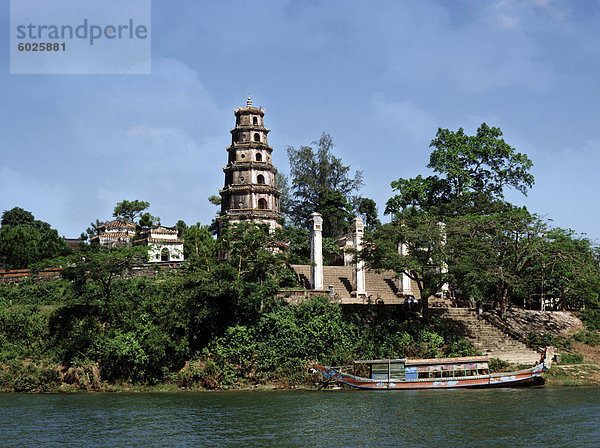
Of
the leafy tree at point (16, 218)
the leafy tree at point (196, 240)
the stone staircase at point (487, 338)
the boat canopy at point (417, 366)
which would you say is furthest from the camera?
the leafy tree at point (16, 218)

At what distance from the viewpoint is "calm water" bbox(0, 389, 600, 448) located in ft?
59.7

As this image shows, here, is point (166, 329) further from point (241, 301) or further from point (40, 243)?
point (40, 243)

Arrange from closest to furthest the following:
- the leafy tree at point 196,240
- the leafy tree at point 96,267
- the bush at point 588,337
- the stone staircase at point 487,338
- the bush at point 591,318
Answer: the stone staircase at point 487,338 → the leafy tree at point 96,267 → the bush at point 588,337 → the bush at point 591,318 → the leafy tree at point 196,240

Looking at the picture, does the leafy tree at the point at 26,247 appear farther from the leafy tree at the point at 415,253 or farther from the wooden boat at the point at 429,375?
the wooden boat at the point at 429,375

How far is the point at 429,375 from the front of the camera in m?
28.5

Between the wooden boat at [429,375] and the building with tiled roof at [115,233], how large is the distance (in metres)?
48.2

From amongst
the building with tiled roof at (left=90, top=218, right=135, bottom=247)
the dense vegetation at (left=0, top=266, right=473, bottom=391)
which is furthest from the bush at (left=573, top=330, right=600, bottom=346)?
the building with tiled roof at (left=90, top=218, right=135, bottom=247)

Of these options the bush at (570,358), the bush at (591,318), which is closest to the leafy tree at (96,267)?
the bush at (570,358)

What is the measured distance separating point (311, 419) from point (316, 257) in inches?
620

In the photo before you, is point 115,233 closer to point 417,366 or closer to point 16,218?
point 16,218

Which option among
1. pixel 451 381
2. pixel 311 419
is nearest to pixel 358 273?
pixel 451 381

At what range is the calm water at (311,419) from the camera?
18203 mm

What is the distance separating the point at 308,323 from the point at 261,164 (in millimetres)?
21682

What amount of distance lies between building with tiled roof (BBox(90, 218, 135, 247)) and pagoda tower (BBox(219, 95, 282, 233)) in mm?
25322
